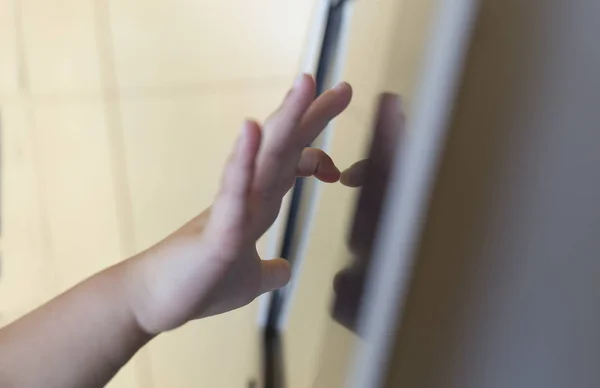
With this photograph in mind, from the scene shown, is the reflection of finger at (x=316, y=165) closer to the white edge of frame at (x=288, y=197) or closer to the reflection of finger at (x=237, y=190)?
the reflection of finger at (x=237, y=190)

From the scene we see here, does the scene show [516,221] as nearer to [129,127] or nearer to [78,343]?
[78,343]

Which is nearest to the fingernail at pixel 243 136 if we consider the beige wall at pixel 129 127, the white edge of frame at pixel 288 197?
the white edge of frame at pixel 288 197

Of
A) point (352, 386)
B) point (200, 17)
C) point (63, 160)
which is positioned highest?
point (200, 17)

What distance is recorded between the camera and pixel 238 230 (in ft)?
0.85

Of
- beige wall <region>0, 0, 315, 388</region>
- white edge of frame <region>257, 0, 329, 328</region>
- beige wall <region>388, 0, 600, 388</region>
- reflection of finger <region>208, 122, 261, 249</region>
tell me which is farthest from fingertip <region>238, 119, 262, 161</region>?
beige wall <region>0, 0, 315, 388</region>

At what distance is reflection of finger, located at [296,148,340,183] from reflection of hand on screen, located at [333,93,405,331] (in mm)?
84

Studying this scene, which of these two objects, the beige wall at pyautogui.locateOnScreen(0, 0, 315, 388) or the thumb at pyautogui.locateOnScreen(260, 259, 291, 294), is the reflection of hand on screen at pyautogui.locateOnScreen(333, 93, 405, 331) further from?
the beige wall at pyautogui.locateOnScreen(0, 0, 315, 388)

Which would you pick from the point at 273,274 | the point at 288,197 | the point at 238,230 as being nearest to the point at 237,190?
the point at 238,230

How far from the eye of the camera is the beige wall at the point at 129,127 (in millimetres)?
736

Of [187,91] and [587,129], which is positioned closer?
[587,129]

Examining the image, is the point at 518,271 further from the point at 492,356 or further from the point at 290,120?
the point at 290,120

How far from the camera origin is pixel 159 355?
865mm

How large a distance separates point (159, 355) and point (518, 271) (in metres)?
0.80

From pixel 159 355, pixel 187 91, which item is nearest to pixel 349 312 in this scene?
pixel 187 91
